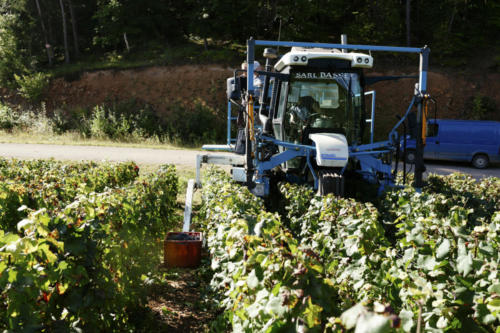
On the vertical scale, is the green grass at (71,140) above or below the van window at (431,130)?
below

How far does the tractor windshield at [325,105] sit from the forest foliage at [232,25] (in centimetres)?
2326

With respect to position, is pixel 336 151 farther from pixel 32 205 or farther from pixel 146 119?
pixel 146 119

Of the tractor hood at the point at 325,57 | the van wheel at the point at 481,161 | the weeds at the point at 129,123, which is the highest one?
the tractor hood at the point at 325,57

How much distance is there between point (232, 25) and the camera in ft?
108

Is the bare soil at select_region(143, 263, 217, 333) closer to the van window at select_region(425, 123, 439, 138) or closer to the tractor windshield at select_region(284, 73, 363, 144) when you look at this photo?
the tractor windshield at select_region(284, 73, 363, 144)

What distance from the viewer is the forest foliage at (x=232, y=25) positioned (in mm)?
31344

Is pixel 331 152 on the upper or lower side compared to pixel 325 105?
lower

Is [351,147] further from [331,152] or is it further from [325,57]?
[325,57]

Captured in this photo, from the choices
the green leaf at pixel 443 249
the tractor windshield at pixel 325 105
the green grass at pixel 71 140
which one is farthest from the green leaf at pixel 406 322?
the green grass at pixel 71 140

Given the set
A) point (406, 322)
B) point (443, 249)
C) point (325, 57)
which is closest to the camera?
point (406, 322)

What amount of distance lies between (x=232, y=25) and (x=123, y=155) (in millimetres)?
17429

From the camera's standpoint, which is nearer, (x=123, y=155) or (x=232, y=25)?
(x=123, y=155)

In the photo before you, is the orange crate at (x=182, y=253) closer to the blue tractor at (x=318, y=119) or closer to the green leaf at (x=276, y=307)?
the blue tractor at (x=318, y=119)

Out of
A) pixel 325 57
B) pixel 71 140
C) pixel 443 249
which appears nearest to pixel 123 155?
pixel 71 140
